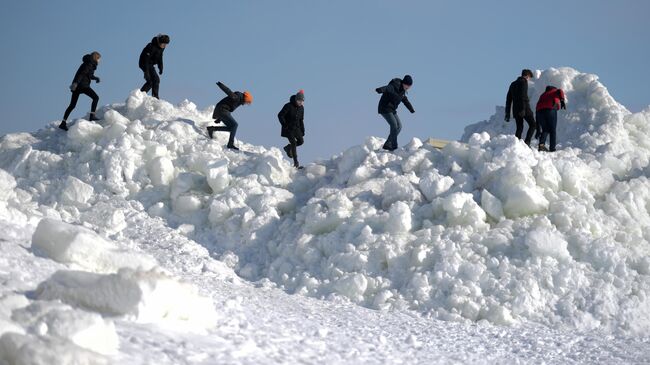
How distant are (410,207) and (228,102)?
15.0ft

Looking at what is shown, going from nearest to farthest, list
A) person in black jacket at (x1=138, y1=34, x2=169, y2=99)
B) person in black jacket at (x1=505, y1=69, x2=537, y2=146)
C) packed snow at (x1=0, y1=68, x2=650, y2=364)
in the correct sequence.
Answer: packed snow at (x1=0, y1=68, x2=650, y2=364) → person in black jacket at (x1=505, y1=69, x2=537, y2=146) → person in black jacket at (x1=138, y1=34, x2=169, y2=99)

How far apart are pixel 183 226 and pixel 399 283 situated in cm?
370

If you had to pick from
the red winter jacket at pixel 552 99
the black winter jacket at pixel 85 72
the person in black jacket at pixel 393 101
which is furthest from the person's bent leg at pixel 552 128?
the black winter jacket at pixel 85 72

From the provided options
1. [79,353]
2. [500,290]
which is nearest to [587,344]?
[500,290]

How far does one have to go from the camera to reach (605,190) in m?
10.6

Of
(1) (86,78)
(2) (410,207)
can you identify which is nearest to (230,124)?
(1) (86,78)

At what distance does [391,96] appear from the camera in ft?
42.0

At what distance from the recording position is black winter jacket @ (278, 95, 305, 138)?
13.1m

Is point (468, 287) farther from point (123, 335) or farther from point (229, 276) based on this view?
point (123, 335)

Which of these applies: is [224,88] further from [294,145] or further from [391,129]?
[391,129]

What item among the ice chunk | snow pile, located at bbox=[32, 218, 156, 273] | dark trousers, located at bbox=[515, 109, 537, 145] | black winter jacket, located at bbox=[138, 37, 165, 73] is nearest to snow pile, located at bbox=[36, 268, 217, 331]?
snow pile, located at bbox=[32, 218, 156, 273]

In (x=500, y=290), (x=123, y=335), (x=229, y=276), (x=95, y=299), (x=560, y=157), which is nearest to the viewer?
(x=123, y=335)

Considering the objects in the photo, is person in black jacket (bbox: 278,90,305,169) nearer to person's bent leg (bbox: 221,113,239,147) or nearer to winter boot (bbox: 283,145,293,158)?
winter boot (bbox: 283,145,293,158)

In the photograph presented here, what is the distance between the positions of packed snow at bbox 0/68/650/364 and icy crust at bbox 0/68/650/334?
0.10 ft
